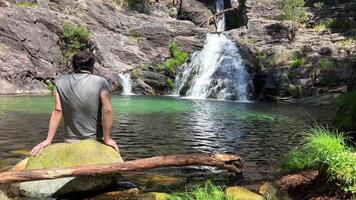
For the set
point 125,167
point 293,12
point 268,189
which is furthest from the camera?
point 293,12

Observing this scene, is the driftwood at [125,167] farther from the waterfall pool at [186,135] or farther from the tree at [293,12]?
the tree at [293,12]

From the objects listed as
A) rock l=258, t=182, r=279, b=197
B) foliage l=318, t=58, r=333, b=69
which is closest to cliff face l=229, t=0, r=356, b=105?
foliage l=318, t=58, r=333, b=69

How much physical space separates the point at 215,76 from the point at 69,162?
4349 centimetres

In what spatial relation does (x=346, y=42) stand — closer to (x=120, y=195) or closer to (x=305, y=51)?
(x=305, y=51)

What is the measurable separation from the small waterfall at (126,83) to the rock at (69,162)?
4140 centimetres

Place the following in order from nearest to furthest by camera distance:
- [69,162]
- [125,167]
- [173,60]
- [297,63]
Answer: [125,167] → [69,162] → [297,63] → [173,60]

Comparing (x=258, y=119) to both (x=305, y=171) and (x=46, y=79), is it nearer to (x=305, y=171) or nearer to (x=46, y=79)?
(x=305, y=171)

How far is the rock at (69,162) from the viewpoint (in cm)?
855

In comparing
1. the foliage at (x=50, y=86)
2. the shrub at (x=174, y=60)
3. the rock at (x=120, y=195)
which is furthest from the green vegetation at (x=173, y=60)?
the rock at (x=120, y=195)

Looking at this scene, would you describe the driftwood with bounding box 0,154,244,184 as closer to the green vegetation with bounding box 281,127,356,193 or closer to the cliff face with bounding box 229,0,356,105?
the green vegetation with bounding box 281,127,356,193

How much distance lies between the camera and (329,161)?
8094 millimetres

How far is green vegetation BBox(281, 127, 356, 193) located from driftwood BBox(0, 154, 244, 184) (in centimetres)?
149

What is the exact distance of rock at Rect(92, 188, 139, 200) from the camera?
8.76 meters

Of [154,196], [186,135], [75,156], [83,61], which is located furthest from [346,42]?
[75,156]
